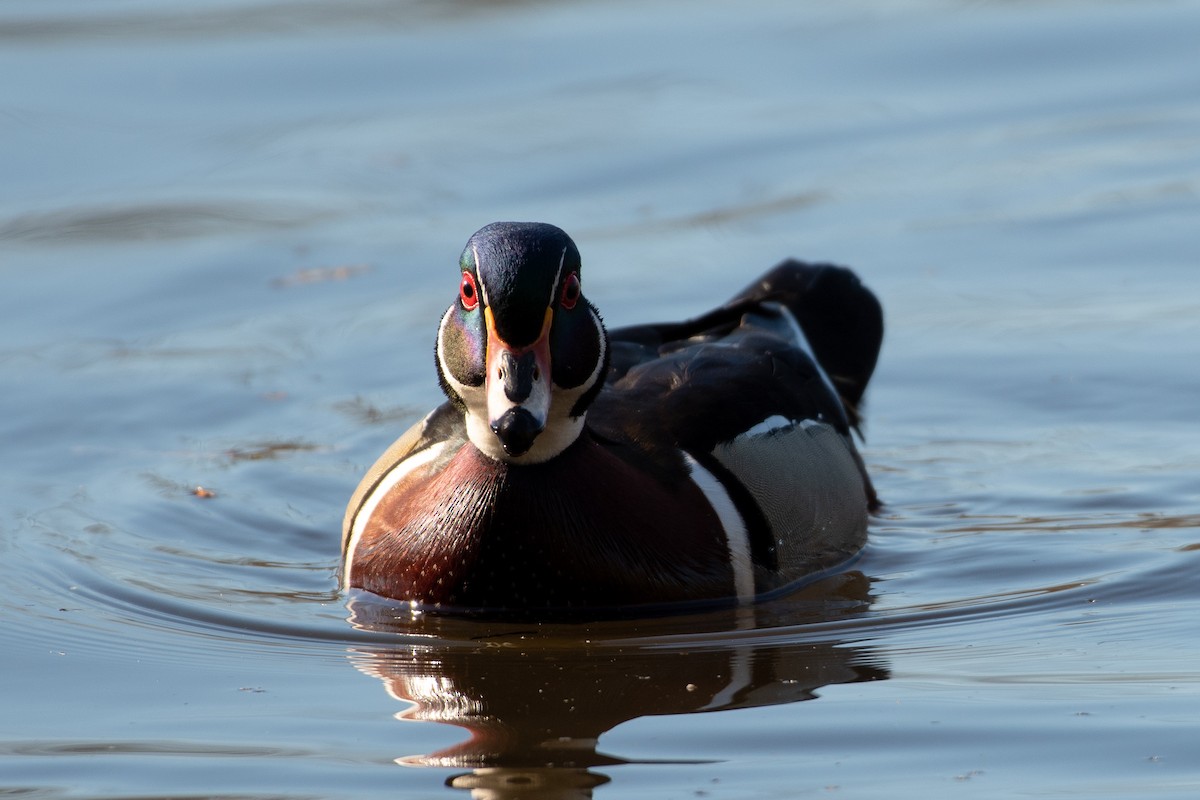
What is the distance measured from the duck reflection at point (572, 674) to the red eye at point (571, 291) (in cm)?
120

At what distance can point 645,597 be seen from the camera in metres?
7.43

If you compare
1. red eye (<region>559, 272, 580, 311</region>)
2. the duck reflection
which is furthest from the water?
red eye (<region>559, 272, 580, 311</region>)

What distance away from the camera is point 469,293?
7172mm

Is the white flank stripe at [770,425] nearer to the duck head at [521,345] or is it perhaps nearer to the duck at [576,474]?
the duck at [576,474]

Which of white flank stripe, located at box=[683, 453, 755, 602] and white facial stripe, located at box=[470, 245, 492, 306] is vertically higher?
white facial stripe, located at box=[470, 245, 492, 306]

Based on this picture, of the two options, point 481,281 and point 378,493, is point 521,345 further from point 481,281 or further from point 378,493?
point 378,493

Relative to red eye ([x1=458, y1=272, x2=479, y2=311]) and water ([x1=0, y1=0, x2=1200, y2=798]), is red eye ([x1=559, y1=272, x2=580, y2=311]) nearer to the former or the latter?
red eye ([x1=458, y1=272, x2=479, y2=311])

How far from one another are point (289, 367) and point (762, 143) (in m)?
4.53

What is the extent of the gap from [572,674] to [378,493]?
1.55m

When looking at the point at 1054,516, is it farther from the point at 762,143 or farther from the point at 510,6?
the point at 510,6

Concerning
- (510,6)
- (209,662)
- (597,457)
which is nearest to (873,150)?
(510,6)

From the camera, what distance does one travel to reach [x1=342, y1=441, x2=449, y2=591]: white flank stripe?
26.0 ft

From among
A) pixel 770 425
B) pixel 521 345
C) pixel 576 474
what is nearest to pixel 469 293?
pixel 521 345

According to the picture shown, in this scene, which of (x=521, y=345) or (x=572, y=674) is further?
(x=521, y=345)
